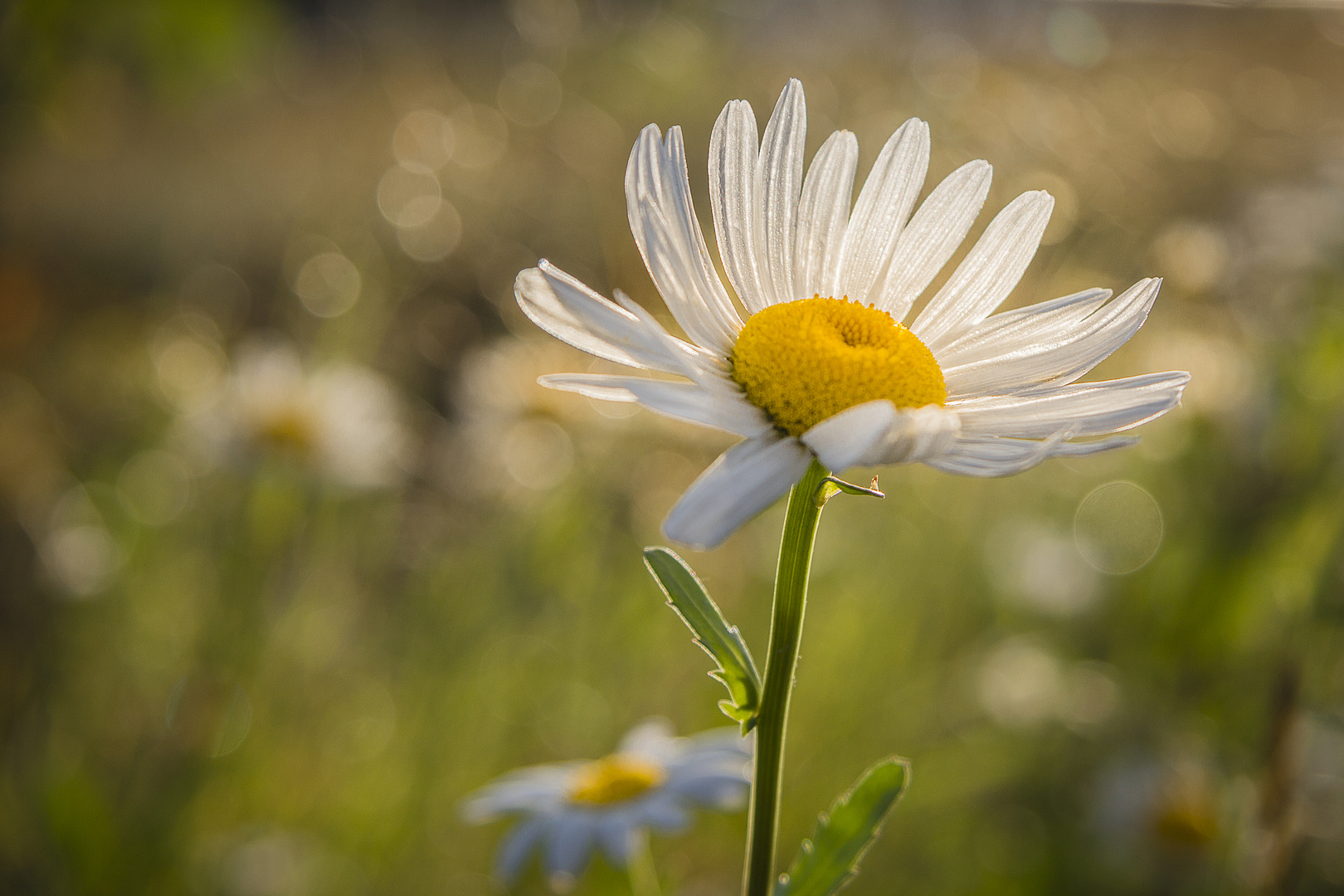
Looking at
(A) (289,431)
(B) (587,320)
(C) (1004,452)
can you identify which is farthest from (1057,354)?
(A) (289,431)

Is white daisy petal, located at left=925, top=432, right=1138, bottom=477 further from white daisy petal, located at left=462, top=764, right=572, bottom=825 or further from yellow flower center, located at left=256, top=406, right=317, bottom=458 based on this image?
yellow flower center, located at left=256, top=406, right=317, bottom=458

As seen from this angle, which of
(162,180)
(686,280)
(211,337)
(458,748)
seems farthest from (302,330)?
(162,180)

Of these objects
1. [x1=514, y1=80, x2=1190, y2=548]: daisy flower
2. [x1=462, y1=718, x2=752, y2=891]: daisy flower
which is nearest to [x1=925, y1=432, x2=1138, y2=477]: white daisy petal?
→ [x1=514, y1=80, x2=1190, y2=548]: daisy flower

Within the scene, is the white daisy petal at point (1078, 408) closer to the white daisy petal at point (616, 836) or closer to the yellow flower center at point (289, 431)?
the white daisy petal at point (616, 836)

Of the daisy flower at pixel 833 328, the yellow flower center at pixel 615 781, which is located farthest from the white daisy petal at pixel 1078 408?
the yellow flower center at pixel 615 781

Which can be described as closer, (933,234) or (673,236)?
(673,236)

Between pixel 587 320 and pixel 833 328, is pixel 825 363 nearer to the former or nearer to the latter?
pixel 833 328
